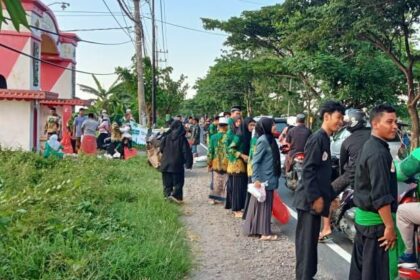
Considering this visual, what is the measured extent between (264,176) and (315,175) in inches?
78.4

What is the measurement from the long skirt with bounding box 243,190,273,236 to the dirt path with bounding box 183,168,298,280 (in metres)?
0.14

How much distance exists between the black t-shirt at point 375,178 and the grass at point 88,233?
2.02m

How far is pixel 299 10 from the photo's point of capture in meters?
19.3

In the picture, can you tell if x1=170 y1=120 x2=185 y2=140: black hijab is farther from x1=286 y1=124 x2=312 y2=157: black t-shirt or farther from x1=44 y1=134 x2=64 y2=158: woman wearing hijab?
x1=44 y1=134 x2=64 y2=158: woman wearing hijab

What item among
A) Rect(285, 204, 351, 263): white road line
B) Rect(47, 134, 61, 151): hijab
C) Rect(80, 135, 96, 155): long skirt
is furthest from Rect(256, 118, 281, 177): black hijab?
Rect(80, 135, 96, 155): long skirt

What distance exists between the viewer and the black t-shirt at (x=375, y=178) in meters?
3.51

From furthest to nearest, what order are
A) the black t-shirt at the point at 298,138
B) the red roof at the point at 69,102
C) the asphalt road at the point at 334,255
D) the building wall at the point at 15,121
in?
the red roof at the point at 69,102, the building wall at the point at 15,121, the black t-shirt at the point at 298,138, the asphalt road at the point at 334,255

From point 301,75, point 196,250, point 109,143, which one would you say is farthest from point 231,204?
point 301,75

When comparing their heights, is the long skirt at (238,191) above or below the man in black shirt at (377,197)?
below

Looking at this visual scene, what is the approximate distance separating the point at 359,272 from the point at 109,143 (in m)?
13.5

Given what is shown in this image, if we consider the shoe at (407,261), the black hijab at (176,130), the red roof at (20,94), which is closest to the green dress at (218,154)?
the black hijab at (176,130)

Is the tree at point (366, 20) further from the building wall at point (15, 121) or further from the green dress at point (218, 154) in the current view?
the building wall at point (15, 121)

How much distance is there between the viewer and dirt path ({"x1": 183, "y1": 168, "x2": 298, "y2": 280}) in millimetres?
5243

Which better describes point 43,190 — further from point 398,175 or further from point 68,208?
point 398,175
